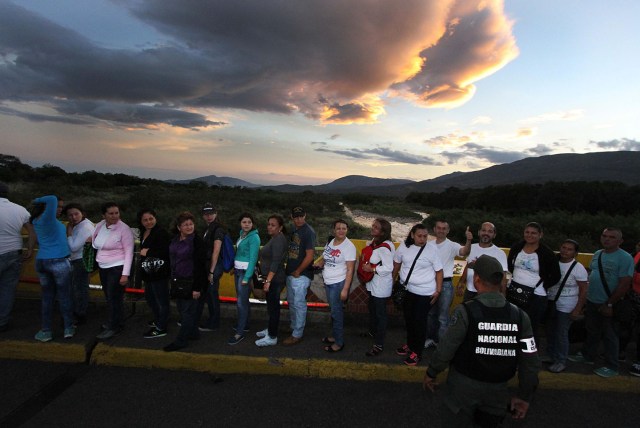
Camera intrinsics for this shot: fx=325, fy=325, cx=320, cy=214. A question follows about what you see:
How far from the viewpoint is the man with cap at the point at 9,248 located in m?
4.29

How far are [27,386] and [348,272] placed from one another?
3.83 m

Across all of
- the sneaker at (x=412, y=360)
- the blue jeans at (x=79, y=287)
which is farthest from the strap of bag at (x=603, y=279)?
the blue jeans at (x=79, y=287)

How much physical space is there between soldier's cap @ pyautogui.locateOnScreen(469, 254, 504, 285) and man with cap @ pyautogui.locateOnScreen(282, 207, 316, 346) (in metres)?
2.31

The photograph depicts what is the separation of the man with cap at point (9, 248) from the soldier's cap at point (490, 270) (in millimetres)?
5546

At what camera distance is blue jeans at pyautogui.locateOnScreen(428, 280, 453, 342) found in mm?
4473

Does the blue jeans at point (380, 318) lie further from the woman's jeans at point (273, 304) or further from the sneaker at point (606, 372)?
the sneaker at point (606, 372)

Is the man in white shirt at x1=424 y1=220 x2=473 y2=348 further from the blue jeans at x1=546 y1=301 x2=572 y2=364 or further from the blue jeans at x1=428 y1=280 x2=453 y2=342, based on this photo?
the blue jeans at x1=546 y1=301 x2=572 y2=364

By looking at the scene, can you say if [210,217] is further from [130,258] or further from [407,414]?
[407,414]

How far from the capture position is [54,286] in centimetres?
437

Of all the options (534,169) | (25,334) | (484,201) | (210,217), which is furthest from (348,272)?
(534,169)

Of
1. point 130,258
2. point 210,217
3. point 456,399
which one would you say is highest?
point 210,217

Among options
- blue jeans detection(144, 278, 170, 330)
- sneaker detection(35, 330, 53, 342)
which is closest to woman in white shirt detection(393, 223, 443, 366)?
blue jeans detection(144, 278, 170, 330)

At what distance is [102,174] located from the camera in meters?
52.8

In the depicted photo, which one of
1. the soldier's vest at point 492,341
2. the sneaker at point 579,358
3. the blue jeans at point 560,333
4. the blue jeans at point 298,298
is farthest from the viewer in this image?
the blue jeans at point 298,298
